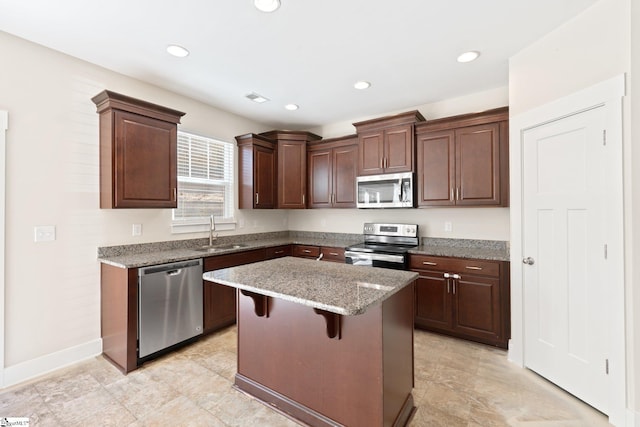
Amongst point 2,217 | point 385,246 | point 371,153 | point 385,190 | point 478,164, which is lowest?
point 385,246

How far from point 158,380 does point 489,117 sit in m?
4.03

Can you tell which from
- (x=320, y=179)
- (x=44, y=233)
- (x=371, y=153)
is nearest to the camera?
(x=44, y=233)

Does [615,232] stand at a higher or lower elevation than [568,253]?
higher

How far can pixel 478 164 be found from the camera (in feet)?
10.2

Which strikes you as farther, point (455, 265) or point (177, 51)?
point (455, 265)

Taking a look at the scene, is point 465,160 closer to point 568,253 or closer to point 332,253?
point 568,253

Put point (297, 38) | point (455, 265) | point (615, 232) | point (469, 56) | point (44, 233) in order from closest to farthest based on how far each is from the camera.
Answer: point (615, 232)
point (297, 38)
point (44, 233)
point (469, 56)
point (455, 265)

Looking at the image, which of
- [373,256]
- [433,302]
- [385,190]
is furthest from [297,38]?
[433,302]

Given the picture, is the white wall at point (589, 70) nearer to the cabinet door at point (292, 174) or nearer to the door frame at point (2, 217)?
the cabinet door at point (292, 174)

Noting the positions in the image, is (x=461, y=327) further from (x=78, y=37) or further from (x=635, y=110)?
(x=78, y=37)

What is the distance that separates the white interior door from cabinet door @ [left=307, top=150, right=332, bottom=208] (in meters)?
2.48

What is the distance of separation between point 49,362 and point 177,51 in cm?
292

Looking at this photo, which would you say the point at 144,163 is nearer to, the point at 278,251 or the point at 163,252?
the point at 163,252

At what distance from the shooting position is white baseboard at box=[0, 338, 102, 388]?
226 centimetres
